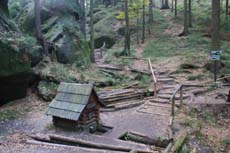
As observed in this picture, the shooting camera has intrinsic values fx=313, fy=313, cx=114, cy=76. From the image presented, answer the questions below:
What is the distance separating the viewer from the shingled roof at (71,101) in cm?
1264

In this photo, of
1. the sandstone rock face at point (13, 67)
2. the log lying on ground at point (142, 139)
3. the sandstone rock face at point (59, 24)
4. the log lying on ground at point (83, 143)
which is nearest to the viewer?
the log lying on ground at point (83, 143)

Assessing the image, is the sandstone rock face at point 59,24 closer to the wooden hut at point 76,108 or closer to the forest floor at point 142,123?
the forest floor at point 142,123

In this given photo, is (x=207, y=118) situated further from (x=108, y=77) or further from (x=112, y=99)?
(x=108, y=77)

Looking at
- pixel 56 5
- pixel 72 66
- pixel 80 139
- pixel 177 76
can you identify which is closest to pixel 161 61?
pixel 177 76

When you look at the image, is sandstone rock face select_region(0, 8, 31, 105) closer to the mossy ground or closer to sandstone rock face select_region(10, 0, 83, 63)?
sandstone rock face select_region(10, 0, 83, 63)

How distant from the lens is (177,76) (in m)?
21.8

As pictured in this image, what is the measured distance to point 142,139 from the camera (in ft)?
39.0

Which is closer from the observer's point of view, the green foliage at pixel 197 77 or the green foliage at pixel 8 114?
the green foliage at pixel 8 114

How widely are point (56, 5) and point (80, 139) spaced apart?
1966 centimetres

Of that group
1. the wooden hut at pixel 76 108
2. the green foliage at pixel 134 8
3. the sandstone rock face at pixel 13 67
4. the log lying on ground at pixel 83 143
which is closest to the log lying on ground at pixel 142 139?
the log lying on ground at pixel 83 143

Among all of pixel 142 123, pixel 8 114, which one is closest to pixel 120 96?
pixel 142 123

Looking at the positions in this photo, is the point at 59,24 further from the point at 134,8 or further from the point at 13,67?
the point at 134,8

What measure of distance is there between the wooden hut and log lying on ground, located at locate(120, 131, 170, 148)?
1.66 meters

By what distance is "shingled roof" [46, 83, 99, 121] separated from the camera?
1264 centimetres
